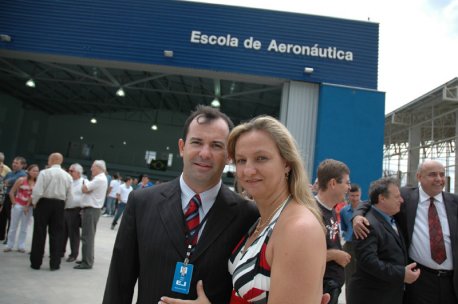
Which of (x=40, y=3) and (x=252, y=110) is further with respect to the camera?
(x=252, y=110)

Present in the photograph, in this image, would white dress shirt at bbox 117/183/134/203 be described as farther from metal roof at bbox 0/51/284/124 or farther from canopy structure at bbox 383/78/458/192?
canopy structure at bbox 383/78/458/192

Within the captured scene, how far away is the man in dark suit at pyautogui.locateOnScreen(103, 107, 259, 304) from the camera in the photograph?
4.87 feet

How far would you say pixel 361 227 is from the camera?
112 inches

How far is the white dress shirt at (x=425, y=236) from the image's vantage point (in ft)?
9.29

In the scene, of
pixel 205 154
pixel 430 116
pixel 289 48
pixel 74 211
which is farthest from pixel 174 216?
pixel 430 116

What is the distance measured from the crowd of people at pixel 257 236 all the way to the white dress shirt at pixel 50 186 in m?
4.11

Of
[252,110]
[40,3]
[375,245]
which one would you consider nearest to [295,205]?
[375,245]

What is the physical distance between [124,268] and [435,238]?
9.01 feet

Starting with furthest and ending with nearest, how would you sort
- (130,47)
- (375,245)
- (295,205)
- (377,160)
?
1. (130,47)
2. (377,160)
3. (375,245)
4. (295,205)

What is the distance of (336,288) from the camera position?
2.49 meters

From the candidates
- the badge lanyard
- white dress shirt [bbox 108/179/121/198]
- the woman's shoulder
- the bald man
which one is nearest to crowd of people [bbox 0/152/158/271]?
the bald man

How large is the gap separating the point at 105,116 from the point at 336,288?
26883mm

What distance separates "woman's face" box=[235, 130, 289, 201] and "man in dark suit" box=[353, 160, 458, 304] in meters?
1.86

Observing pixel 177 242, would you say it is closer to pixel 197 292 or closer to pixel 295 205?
pixel 197 292
